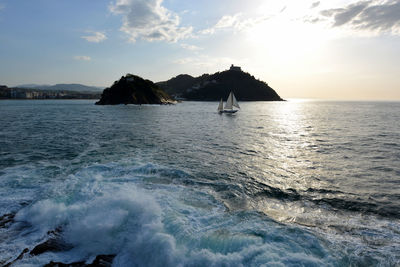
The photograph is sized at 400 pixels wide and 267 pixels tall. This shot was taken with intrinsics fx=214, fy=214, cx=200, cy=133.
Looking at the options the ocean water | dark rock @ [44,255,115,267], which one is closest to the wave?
the ocean water

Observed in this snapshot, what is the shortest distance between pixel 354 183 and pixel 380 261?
8211mm

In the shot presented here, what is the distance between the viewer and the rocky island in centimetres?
14262

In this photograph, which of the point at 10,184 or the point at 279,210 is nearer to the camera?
the point at 279,210

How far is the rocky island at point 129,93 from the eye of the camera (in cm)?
14262

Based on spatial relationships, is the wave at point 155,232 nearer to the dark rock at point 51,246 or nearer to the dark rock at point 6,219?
the dark rock at point 51,246

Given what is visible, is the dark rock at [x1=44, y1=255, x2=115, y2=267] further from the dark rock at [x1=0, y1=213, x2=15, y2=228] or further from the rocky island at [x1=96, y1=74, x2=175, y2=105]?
the rocky island at [x1=96, y1=74, x2=175, y2=105]

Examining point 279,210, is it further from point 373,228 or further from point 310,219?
point 373,228

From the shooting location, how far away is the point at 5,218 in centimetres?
916

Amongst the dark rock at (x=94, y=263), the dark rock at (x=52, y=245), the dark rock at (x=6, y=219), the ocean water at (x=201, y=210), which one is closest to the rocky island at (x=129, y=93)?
the ocean water at (x=201, y=210)

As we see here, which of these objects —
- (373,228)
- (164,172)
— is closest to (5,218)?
(164,172)

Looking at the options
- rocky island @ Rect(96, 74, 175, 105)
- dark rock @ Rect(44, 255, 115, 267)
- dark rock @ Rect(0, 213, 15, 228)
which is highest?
rocky island @ Rect(96, 74, 175, 105)

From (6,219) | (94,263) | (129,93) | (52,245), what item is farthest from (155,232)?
(129,93)

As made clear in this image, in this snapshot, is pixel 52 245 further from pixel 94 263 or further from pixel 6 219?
pixel 6 219

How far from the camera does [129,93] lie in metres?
143
